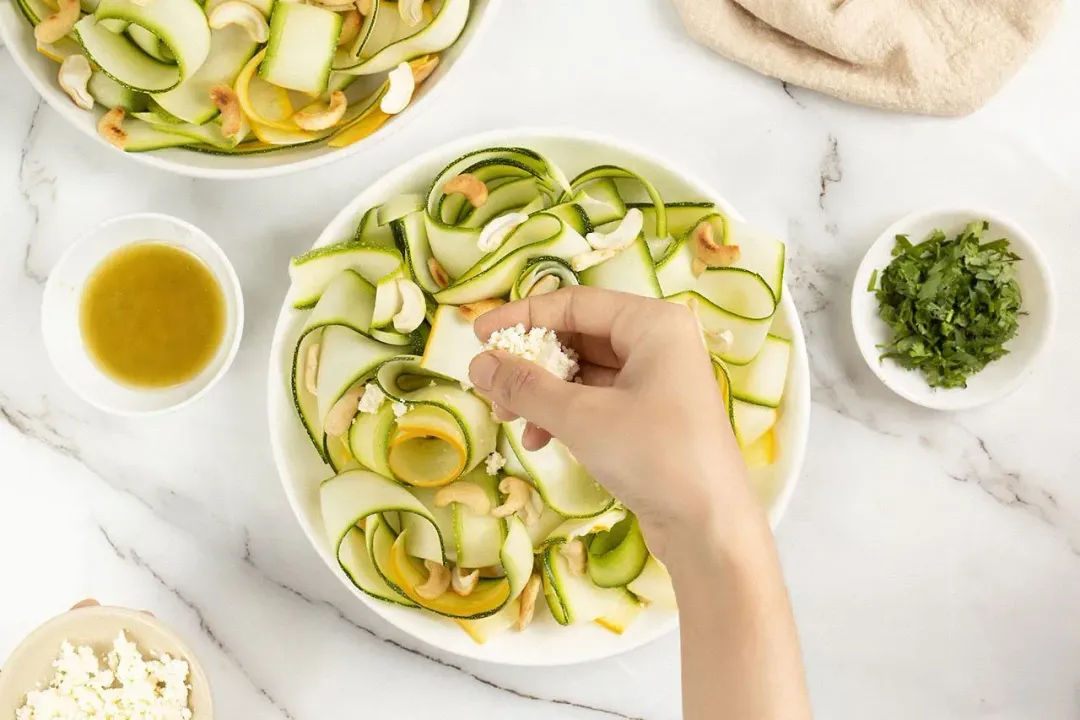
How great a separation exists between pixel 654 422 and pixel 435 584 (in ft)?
1.34

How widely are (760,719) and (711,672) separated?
0.06m

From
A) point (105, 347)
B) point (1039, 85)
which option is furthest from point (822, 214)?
point (105, 347)

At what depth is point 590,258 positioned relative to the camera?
1.07 metres

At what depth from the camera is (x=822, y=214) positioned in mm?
1354

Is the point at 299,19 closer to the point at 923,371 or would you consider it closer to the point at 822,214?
the point at 822,214

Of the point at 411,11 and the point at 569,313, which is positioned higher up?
the point at 411,11

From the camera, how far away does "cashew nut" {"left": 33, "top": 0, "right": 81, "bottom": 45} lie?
105 centimetres

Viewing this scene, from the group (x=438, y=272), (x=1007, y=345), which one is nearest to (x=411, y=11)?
(x=438, y=272)

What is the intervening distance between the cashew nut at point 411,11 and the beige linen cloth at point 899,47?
404 mm

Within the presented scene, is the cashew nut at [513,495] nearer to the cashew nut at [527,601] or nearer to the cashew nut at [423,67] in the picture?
the cashew nut at [527,601]

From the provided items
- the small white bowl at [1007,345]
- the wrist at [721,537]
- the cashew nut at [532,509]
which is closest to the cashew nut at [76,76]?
the cashew nut at [532,509]

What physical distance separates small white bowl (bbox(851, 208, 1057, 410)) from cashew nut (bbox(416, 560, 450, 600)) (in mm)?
652

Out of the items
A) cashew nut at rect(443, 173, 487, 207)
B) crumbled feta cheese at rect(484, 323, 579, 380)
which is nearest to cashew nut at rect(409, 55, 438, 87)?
cashew nut at rect(443, 173, 487, 207)

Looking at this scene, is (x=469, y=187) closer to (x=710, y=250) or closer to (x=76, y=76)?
(x=710, y=250)
